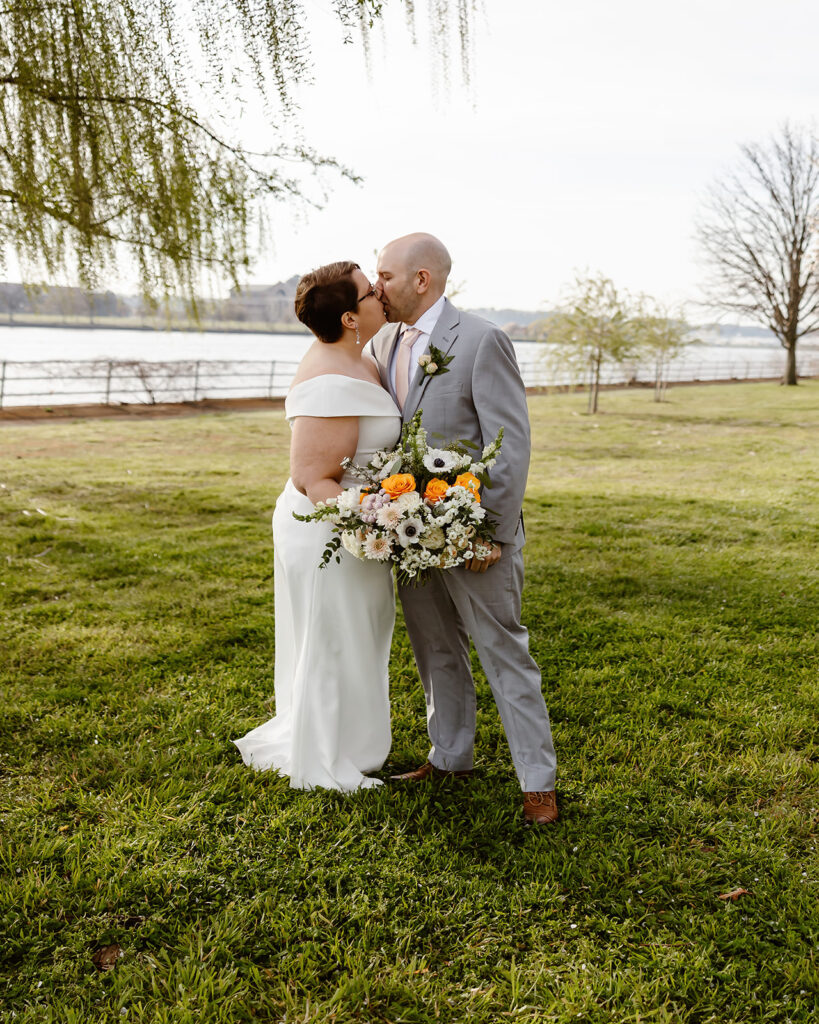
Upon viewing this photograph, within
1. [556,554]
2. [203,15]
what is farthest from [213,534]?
[203,15]

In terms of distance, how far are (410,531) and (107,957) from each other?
5.54ft

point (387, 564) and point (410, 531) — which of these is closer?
point (410, 531)

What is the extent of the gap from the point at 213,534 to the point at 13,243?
3407mm

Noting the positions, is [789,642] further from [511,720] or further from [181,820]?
[181,820]

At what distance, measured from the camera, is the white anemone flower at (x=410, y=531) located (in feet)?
9.02

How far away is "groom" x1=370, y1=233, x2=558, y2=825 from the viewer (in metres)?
2.95

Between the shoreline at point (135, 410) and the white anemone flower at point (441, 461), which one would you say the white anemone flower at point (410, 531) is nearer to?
the white anemone flower at point (441, 461)

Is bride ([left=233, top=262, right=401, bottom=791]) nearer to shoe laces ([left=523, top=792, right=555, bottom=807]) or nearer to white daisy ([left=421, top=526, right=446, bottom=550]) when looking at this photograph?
white daisy ([left=421, top=526, right=446, bottom=550])

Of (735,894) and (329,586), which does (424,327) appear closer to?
(329,586)

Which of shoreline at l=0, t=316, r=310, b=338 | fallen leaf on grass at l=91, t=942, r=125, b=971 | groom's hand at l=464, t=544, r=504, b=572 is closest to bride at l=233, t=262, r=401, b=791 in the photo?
groom's hand at l=464, t=544, r=504, b=572

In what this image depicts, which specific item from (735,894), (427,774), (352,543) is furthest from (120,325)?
(735,894)

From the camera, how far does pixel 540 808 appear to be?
10.2ft

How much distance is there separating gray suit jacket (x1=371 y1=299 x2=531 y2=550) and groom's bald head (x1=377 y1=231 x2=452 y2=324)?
113mm

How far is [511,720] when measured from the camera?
123 inches
